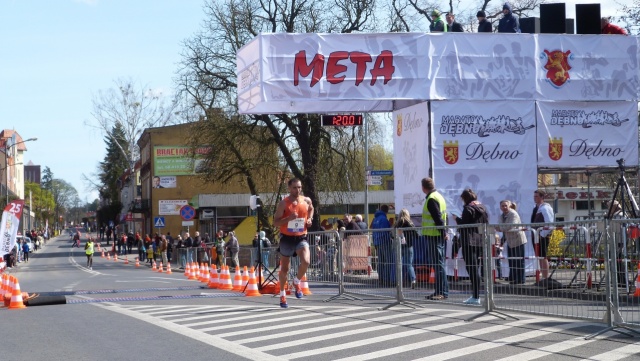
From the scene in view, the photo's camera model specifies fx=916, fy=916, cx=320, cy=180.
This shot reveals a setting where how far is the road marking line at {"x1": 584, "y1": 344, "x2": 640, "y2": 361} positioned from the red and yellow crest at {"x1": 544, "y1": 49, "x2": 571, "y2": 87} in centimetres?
1229

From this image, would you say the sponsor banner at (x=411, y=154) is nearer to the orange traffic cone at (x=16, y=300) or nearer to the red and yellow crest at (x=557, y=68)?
the red and yellow crest at (x=557, y=68)

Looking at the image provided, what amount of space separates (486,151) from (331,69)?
381 centimetres

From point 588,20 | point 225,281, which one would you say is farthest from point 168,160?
point 588,20

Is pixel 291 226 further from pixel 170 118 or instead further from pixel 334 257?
pixel 170 118

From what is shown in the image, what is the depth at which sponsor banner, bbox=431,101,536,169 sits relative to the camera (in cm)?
1969

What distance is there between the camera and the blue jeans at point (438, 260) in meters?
13.0

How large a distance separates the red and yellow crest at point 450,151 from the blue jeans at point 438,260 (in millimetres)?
6836

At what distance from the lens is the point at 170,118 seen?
244ft

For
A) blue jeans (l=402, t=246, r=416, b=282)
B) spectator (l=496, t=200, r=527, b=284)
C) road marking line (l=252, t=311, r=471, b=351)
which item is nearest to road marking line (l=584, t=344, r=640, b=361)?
spectator (l=496, t=200, r=527, b=284)

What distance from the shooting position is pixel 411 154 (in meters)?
20.7

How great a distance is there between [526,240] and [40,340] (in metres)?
5.72

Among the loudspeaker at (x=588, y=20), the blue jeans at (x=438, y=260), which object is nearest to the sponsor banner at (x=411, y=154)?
the loudspeaker at (x=588, y=20)

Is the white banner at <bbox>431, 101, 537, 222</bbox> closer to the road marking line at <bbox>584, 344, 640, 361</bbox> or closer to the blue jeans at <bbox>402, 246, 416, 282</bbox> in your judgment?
the blue jeans at <bbox>402, 246, 416, 282</bbox>

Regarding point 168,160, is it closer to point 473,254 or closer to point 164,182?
point 164,182
